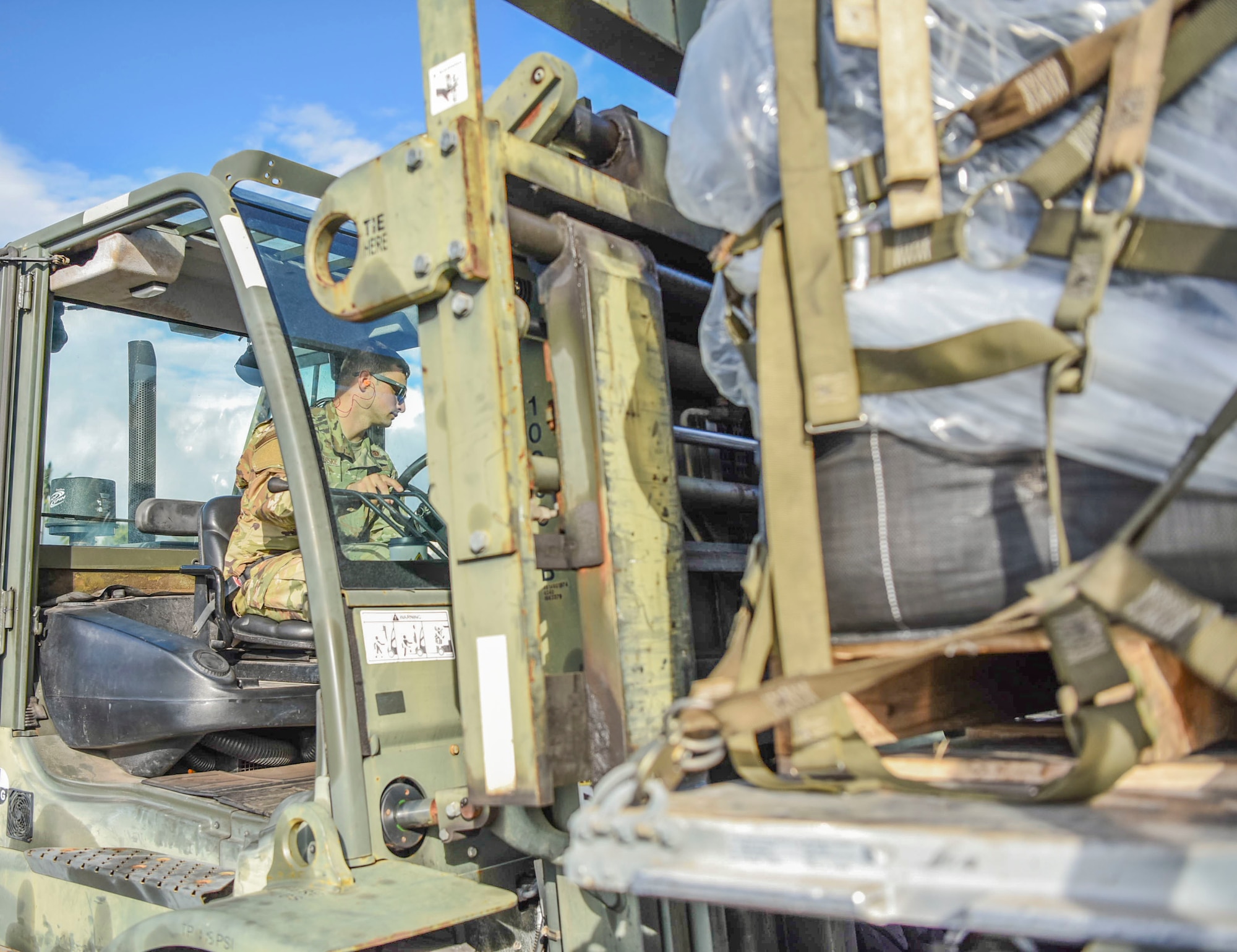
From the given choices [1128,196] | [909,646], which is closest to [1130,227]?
[1128,196]

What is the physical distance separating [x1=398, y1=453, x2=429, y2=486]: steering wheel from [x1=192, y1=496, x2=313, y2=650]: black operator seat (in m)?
0.48

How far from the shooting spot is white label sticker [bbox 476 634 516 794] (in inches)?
73.9

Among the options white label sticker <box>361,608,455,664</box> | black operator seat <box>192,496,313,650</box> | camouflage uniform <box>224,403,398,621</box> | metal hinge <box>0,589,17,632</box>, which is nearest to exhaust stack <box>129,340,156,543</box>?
black operator seat <box>192,496,313,650</box>

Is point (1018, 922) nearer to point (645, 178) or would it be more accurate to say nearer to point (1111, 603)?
point (1111, 603)

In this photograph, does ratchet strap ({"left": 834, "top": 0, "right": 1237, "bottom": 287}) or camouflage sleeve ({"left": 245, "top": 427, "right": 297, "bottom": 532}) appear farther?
camouflage sleeve ({"left": 245, "top": 427, "right": 297, "bottom": 532})

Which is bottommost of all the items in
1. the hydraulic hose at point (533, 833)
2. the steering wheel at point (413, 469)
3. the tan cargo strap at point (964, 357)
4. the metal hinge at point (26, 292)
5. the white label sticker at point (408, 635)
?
the hydraulic hose at point (533, 833)

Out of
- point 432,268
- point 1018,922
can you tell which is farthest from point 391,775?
point 1018,922

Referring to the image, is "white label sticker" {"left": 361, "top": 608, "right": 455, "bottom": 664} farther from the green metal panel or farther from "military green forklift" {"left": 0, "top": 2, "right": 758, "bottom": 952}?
the green metal panel

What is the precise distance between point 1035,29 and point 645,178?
1.17 m

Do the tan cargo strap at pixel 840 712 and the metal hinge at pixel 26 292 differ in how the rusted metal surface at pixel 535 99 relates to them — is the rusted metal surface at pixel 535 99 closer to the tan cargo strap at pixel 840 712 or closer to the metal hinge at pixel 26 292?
the tan cargo strap at pixel 840 712

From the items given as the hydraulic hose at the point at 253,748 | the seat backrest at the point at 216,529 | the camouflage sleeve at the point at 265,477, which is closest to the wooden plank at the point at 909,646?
the camouflage sleeve at the point at 265,477

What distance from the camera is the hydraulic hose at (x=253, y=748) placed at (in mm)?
3301

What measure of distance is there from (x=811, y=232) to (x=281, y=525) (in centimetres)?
219

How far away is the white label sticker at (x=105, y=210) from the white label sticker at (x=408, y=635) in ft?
4.61
